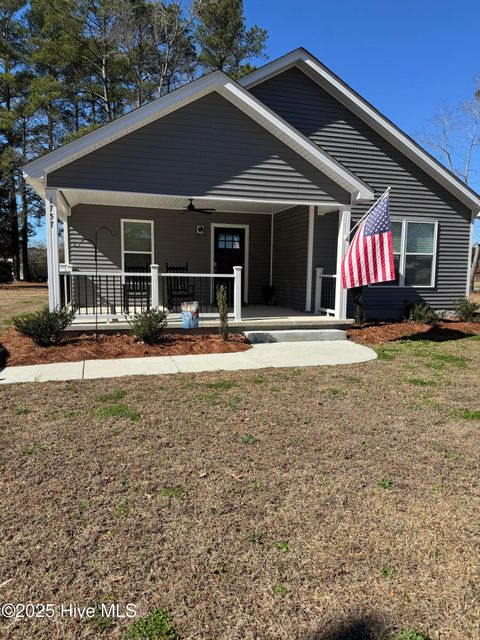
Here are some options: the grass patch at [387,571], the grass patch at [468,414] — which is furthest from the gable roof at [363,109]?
the grass patch at [387,571]

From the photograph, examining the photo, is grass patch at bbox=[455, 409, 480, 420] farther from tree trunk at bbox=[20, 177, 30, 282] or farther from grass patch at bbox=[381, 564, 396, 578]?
Answer: tree trunk at bbox=[20, 177, 30, 282]

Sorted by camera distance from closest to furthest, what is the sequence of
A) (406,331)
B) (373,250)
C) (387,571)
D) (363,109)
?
(387,571) → (373,250) → (406,331) → (363,109)

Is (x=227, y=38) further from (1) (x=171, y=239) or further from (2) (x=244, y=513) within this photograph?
(2) (x=244, y=513)

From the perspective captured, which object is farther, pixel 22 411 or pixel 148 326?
pixel 148 326

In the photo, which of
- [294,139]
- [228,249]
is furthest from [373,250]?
[228,249]

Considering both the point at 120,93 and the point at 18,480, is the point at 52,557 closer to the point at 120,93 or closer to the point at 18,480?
the point at 18,480

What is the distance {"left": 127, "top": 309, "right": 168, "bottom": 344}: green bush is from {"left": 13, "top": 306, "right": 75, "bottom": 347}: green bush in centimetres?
115

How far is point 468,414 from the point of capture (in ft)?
15.3

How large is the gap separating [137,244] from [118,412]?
7789 millimetres

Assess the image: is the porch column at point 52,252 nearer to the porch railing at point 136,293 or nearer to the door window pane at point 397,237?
the porch railing at point 136,293

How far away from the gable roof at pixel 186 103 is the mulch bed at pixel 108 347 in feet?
9.51

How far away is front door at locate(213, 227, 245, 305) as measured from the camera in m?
12.2

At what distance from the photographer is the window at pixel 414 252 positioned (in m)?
11.5

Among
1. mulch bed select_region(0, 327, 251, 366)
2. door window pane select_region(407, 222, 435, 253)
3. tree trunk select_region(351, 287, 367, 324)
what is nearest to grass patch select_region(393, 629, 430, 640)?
mulch bed select_region(0, 327, 251, 366)
